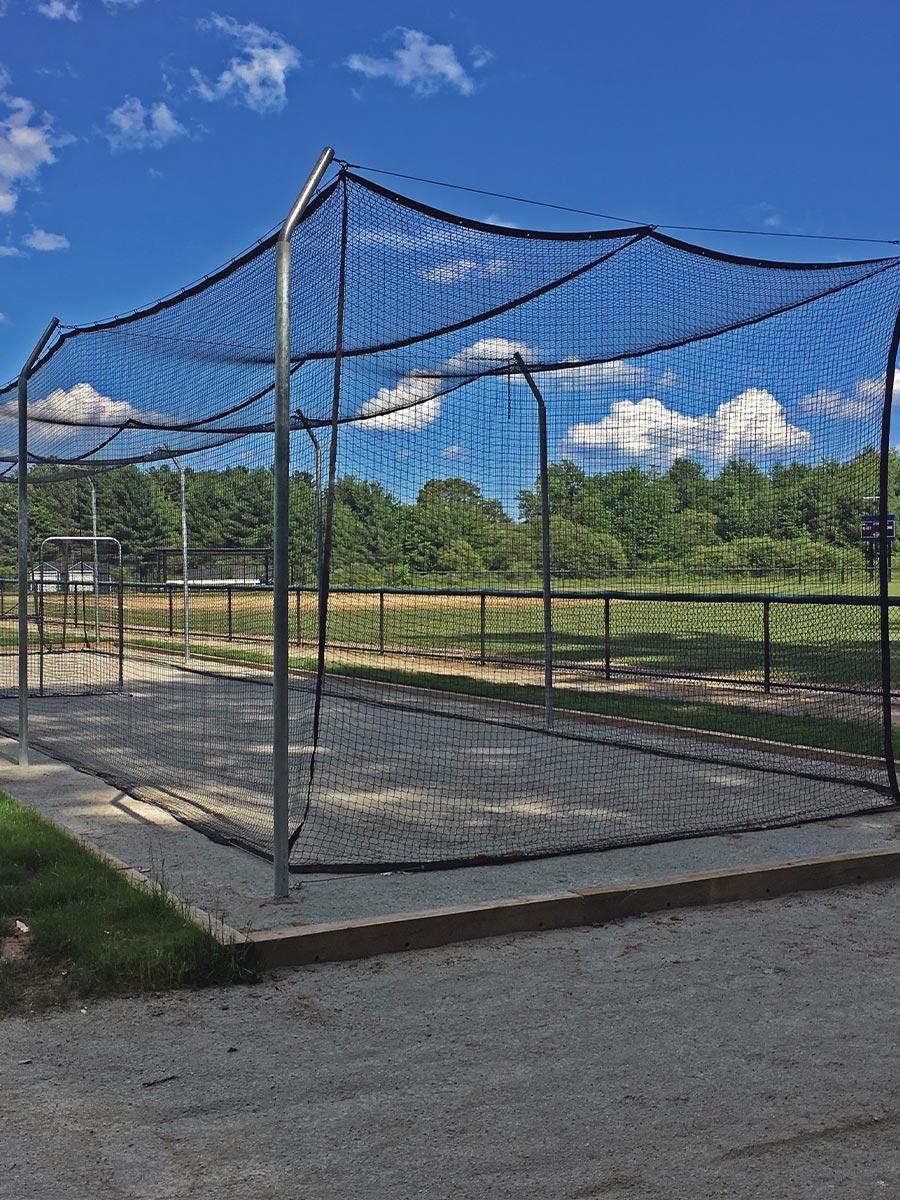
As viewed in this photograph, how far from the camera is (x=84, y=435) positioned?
9.02 meters

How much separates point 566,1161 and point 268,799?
4243 millimetres

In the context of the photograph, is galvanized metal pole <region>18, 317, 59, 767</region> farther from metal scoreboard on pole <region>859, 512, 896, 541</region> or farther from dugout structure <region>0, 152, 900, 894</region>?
metal scoreboard on pole <region>859, 512, 896, 541</region>

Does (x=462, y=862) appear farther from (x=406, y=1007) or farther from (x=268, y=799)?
(x=268, y=799)

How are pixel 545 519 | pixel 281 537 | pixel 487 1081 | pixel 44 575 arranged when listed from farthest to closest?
pixel 44 575 → pixel 545 519 → pixel 281 537 → pixel 487 1081

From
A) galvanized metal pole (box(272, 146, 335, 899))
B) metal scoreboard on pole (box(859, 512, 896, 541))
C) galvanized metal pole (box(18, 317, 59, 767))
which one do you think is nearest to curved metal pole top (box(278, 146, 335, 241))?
galvanized metal pole (box(272, 146, 335, 899))

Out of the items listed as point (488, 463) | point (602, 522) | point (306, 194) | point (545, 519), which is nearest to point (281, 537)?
point (306, 194)

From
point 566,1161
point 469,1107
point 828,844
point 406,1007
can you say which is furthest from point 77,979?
point 828,844

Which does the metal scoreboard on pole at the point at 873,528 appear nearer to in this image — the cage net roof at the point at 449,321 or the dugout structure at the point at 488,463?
the dugout structure at the point at 488,463

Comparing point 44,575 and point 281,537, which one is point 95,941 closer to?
point 281,537

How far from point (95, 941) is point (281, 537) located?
5.16 feet

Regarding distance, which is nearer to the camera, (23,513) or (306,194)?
(306,194)

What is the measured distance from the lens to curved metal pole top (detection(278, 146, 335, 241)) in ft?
14.1

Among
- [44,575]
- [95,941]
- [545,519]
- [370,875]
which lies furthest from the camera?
[44,575]

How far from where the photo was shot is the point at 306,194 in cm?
437
